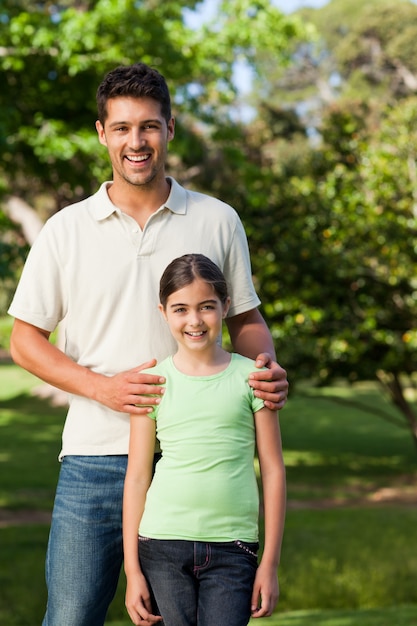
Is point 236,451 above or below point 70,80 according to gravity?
below

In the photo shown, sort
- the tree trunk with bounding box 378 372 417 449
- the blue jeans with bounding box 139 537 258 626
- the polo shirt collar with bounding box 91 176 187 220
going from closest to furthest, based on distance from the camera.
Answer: the blue jeans with bounding box 139 537 258 626 → the polo shirt collar with bounding box 91 176 187 220 → the tree trunk with bounding box 378 372 417 449

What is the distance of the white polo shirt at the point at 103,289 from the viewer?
298 centimetres

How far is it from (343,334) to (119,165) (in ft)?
38.0

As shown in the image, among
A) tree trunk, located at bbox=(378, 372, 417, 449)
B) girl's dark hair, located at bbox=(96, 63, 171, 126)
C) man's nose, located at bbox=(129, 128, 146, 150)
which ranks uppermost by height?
tree trunk, located at bbox=(378, 372, 417, 449)

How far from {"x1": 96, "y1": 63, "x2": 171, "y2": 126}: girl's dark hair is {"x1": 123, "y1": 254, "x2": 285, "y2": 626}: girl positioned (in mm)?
482

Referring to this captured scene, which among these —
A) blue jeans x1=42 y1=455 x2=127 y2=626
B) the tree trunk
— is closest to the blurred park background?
the tree trunk

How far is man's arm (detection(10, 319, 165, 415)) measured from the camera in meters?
2.84

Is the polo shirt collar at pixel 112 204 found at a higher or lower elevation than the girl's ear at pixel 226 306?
higher

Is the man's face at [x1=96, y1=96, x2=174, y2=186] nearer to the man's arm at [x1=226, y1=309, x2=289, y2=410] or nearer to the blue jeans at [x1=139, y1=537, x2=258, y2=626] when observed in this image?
the man's arm at [x1=226, y1=309, x2=289, y2=410]

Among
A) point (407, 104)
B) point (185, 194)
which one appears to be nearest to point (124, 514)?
point (185, 194)

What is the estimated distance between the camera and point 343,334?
1436 cm

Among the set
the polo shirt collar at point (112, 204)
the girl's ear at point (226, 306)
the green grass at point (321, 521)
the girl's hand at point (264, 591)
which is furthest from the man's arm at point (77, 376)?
the green grass at point (321, 521)

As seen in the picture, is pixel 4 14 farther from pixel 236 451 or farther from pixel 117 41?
pixel 236 451

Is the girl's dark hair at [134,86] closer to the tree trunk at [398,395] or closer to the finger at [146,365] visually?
the finger at [146,365]
